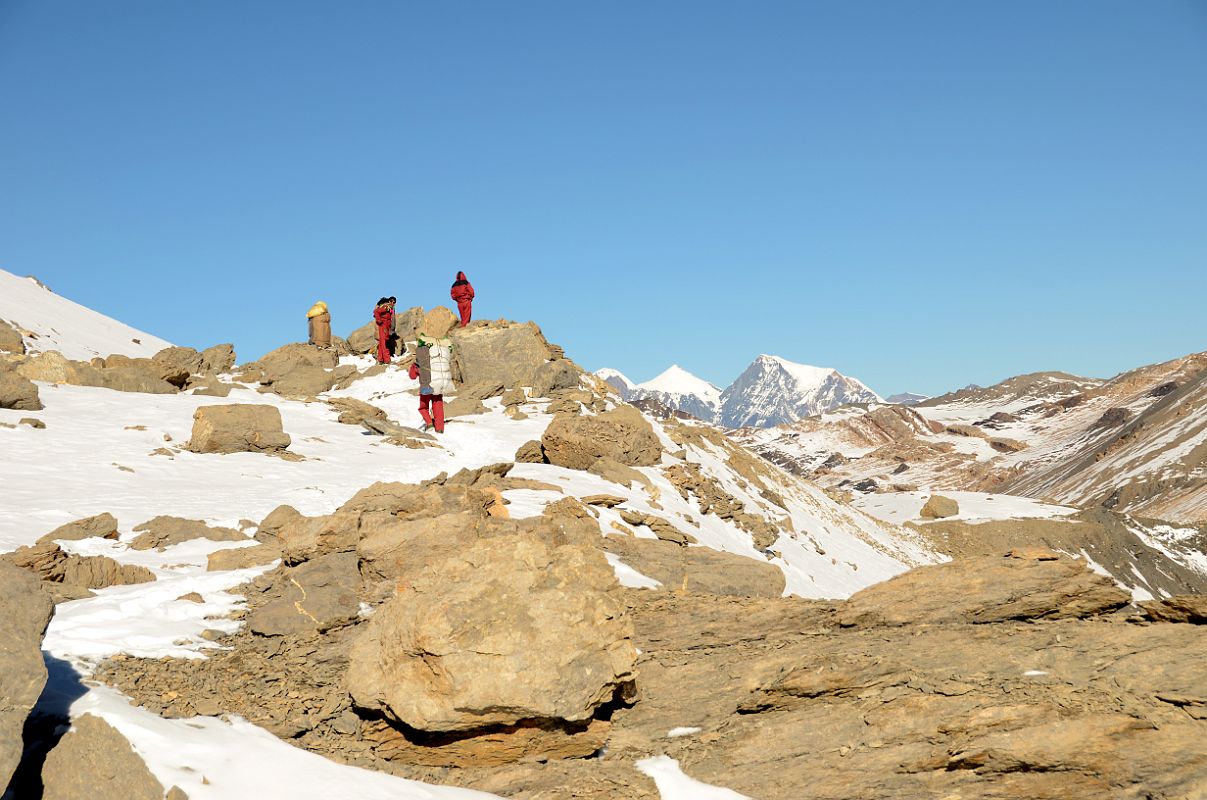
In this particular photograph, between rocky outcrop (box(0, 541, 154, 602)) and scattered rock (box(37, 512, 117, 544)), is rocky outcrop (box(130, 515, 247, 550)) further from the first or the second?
rocky outcrop (box(0, 541, 154, 602))

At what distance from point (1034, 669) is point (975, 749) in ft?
5.11

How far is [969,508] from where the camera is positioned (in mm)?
57094

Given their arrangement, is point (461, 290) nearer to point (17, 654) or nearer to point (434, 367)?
point (434, 367)

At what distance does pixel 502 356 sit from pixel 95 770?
3178 centimetres

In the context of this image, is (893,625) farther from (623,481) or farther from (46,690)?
(623,481)

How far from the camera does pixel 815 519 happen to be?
3581cm

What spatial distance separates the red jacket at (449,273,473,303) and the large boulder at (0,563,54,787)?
30469 mm

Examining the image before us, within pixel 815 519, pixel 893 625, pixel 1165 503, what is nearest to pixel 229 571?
pixel 893 625

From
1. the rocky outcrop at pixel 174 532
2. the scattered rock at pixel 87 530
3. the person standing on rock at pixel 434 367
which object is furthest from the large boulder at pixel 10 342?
the rocky outcrop at pixel 174 532

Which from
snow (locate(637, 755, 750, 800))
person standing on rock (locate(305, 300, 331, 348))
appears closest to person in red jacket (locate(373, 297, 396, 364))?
person standing on rock (locate(305, 300, 331, 348))

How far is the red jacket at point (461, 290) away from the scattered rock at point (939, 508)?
33.8m

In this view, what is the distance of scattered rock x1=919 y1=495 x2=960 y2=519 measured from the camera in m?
54.4

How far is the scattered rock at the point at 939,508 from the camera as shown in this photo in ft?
179

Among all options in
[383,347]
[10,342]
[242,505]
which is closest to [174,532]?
[242,505]
